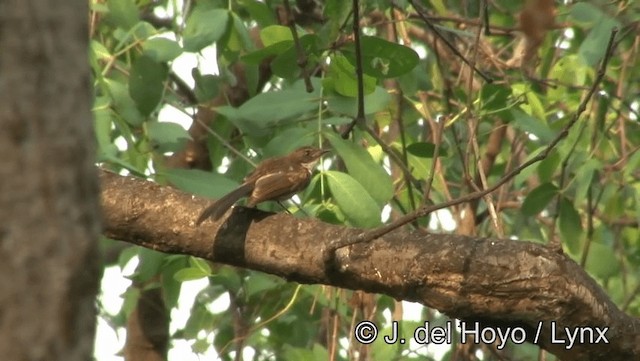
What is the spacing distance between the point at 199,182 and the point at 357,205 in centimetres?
59

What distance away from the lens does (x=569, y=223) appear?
4727 mm

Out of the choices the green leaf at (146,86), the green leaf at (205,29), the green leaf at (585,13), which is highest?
the green leaf at (585,13)

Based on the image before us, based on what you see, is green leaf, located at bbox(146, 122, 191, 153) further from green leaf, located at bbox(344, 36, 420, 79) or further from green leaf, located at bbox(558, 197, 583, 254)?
green leaf, located at bbox(558, 197, 583, 254)

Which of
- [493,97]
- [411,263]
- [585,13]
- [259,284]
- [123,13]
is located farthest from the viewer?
[259,284]

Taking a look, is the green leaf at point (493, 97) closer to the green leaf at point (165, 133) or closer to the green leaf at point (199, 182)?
the green leaf at point (199, 182)

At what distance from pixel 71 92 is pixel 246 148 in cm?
327

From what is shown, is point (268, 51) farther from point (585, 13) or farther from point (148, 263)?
point (585, 13)

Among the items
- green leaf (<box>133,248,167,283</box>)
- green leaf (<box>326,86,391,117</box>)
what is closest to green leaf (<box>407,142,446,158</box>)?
green leaf (<box>326,86,391,117</box>)

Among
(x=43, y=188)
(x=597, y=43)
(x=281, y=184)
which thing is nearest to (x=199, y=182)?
(x=281, y=184)

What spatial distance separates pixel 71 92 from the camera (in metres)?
1.73

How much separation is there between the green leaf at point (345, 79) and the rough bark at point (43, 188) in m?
2.27

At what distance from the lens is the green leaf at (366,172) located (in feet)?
13.0

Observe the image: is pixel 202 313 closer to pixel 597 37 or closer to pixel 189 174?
pixel 189 174

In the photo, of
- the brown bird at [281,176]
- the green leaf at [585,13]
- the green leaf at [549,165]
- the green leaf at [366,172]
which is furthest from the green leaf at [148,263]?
the green leaf at [585,13]
